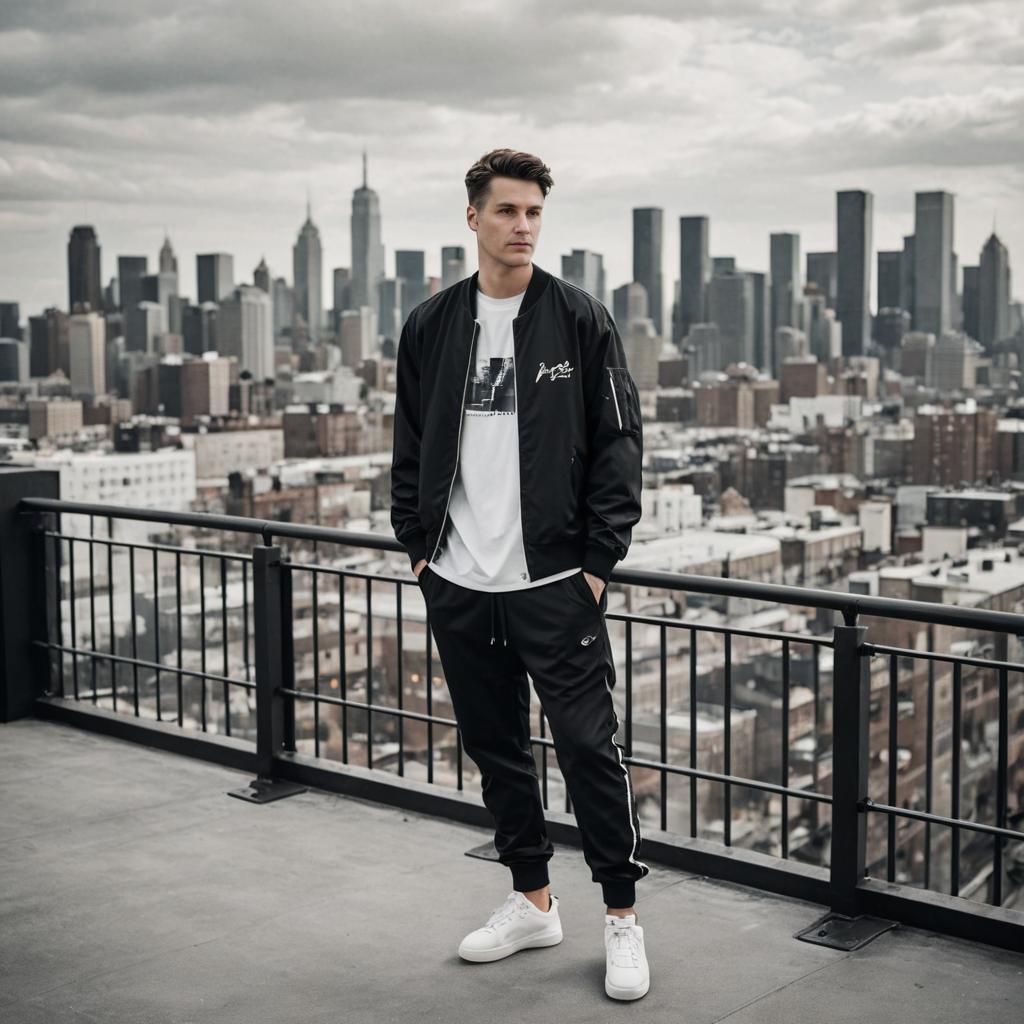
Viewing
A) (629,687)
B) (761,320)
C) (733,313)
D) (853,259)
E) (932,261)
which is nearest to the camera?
(629,687)

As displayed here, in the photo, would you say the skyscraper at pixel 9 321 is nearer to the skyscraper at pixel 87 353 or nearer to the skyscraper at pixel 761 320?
the skyscraper at pixel 87 353

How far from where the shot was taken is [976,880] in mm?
24109

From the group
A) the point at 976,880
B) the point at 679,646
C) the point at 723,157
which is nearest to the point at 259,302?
the point at 723,157

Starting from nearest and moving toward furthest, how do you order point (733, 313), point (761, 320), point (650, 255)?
point (733, 313) < point (761, 320) < point (650, 255)

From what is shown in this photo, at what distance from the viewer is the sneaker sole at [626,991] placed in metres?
2.86

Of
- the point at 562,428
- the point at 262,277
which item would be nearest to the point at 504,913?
the point at 562,428

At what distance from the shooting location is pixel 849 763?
3.30 m

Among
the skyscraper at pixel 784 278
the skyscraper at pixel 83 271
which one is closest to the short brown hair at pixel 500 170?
the skyscraper at pixel 83 271

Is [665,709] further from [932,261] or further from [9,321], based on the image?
[932,261]

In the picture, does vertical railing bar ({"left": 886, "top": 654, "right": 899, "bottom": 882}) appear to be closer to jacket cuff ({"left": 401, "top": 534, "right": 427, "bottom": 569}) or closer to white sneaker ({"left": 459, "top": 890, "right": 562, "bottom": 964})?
white sneaker ({"left": 459, "top": 890, "right": 562, "bottom": 964})

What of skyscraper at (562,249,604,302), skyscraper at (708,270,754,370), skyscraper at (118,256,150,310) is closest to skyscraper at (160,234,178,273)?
skyscraper at (118,256,150,310)

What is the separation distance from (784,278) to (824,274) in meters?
2.13

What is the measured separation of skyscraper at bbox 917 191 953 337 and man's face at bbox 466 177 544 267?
6275 cm

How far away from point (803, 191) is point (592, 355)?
8088cm
